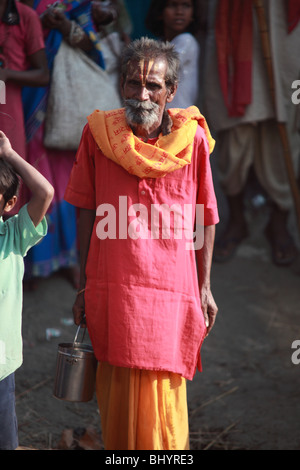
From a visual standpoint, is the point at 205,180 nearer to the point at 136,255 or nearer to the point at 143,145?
the point at 143,145

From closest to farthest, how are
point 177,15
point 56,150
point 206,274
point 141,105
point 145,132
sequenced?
point 141,105 → point 145,132 → point 206,274 → point 56,150 → point 177,15

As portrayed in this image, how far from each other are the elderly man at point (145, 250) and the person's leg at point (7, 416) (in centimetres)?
41

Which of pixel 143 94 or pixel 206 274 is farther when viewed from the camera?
pixel 206 274

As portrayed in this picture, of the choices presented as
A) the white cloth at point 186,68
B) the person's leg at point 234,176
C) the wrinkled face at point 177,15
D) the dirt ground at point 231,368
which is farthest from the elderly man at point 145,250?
the person's leg at point 234,176

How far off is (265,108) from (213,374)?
7.57 feet

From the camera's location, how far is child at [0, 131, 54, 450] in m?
2.53

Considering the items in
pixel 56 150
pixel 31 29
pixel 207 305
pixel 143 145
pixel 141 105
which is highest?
pixel 31 29

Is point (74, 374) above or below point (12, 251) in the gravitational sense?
below

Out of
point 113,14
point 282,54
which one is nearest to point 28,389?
point 113,14

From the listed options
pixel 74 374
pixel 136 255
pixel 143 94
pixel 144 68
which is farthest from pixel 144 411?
pixel 144 68

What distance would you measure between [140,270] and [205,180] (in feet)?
1.68

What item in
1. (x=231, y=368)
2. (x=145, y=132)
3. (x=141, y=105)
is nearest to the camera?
(x=141, y=105)

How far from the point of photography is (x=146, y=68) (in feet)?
8.82
